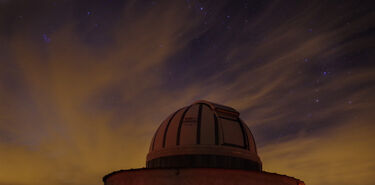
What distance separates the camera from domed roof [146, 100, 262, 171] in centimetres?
1427

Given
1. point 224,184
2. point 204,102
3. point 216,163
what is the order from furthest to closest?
point 204,102 < point 216,163 < point 224,184

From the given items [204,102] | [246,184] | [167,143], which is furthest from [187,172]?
[204,102]

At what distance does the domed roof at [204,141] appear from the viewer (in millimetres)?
14273

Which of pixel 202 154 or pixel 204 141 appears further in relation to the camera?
pixel 204 141

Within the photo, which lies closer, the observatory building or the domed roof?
the observatory building

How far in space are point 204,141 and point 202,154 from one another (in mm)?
630

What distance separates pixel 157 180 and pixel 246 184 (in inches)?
133

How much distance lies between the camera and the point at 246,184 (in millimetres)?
11969

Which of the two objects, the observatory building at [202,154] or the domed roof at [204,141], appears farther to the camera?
the domed roof at [204,141]

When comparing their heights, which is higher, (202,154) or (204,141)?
(204,141)

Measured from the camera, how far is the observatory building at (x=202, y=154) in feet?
38.8

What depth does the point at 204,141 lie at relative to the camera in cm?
1455

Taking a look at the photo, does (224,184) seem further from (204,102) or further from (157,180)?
(204,102)

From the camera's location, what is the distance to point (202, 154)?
46.7 ft
